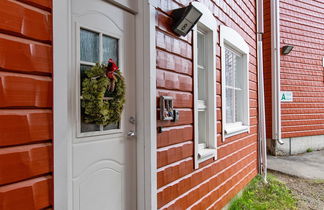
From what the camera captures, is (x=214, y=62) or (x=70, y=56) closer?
(x=70, y=56)

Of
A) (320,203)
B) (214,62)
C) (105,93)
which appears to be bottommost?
(320,203)

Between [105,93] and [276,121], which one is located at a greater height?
[105,93]

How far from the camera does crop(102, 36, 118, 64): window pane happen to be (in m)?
1.77

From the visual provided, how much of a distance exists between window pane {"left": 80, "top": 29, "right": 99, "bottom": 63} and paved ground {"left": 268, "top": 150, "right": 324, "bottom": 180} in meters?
5.29

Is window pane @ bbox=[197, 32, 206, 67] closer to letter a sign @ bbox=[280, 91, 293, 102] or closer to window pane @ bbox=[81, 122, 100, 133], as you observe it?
window pane @ bbox=[81, 122, 100, 133]

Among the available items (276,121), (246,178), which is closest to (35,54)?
(246,178)

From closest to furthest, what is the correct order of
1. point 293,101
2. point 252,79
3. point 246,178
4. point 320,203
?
point 320,203, point 246,178, point 252,79, point 293,101

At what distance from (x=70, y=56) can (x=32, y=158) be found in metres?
0.64

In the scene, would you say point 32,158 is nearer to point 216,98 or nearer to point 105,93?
point 105,93

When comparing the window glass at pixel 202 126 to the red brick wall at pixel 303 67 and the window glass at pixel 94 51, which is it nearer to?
the window glass at pixel 94 51

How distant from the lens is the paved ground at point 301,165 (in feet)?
18.1

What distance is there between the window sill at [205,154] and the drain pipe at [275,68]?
464cm

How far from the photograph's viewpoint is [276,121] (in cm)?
705

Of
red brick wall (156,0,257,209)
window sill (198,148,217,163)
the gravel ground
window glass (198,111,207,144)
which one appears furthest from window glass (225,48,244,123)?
the gravel ground
